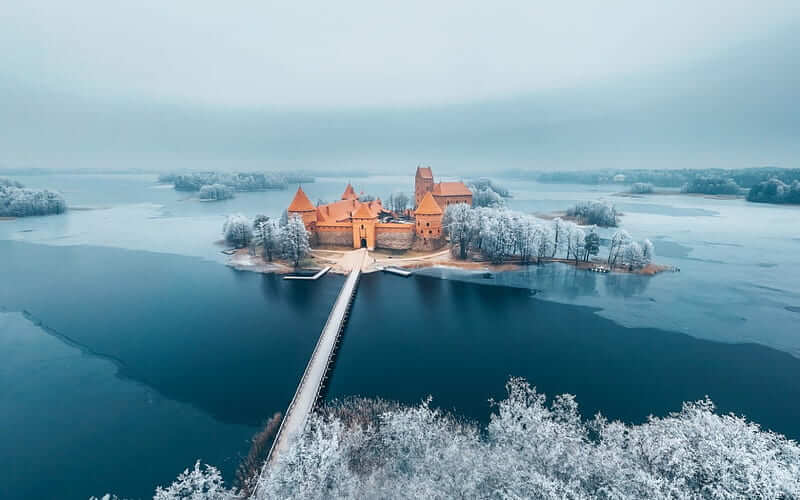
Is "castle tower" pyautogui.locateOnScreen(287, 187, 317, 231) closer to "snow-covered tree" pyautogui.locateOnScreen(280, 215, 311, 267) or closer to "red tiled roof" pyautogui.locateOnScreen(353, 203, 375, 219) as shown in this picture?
"snow-covered tree" pyautogui.locateOnScreen(280, 215, 311, 267)

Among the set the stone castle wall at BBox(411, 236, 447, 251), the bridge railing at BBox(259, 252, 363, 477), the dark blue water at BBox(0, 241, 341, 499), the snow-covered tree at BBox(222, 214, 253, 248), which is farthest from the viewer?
the snow-covered tree at BBox(222, 214, 253, 248)

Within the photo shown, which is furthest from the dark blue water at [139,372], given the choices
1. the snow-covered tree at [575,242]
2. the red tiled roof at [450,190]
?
the red tiled roof at [450,190]

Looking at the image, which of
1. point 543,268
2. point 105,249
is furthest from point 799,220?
point 105,249

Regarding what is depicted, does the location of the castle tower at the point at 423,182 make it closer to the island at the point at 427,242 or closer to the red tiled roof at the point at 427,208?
the island at the point at 427,242

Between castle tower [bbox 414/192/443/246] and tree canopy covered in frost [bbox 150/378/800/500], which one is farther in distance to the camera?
castle tower [bbox 414/192/443/246]

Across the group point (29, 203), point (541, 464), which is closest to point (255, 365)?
point (541, 464)

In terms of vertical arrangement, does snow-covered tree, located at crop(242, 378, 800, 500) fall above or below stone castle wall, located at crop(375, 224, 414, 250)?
below

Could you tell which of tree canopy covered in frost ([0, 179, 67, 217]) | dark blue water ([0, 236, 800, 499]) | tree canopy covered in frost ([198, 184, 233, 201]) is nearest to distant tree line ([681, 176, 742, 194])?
dark blue water ([0, 236, 800, 499])
